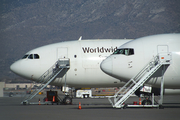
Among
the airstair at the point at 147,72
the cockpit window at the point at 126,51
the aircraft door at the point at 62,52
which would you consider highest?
the aircraft door at the point at 62,52

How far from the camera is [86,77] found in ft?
117

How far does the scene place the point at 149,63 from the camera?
96.3ft

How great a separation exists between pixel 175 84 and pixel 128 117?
25.6 feet

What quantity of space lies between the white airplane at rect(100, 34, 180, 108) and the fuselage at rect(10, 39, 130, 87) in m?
5.87

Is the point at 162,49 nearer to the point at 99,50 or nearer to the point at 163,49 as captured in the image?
the point at 163,49

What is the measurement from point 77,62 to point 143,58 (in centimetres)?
831

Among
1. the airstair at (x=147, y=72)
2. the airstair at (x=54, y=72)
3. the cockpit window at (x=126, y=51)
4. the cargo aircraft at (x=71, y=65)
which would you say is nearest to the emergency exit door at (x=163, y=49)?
the airstair at (x=147, y=72)

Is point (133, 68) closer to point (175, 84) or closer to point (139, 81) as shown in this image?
point (139, 81)

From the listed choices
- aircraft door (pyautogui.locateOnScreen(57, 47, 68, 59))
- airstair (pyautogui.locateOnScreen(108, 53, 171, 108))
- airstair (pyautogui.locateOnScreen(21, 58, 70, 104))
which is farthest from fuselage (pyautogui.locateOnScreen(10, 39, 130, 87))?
airstair (pyautogui.locateOnScreen(108, 53, 171, 108))

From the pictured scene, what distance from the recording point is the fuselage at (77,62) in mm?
35719

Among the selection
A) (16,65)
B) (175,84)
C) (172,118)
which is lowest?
(172,118)

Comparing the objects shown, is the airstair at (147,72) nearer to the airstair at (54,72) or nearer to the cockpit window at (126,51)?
the cockpit window at (126,51)

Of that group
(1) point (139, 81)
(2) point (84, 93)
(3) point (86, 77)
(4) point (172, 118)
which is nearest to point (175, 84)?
(1) point (139, 81)

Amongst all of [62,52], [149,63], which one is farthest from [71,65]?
[149,63]
